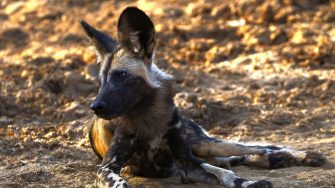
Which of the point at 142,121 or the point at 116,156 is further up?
the point at 142,121

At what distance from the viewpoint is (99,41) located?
520 cm

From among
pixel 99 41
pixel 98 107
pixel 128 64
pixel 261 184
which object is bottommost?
pixel 261 184

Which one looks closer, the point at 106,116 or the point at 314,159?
the point at 106,116

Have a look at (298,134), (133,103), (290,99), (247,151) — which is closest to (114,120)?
(133,103)

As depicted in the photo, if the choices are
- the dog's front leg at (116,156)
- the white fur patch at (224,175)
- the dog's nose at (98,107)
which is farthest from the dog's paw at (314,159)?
the dog's nose at (98,107)

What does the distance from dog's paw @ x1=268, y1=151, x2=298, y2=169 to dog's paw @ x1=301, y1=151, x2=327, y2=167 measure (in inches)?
2.8

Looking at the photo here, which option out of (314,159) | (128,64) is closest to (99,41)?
(128,64)

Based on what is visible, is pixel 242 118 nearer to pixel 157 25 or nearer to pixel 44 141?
pixel 44 141

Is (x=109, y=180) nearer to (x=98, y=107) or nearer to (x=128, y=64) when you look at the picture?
(x=98, y=107)

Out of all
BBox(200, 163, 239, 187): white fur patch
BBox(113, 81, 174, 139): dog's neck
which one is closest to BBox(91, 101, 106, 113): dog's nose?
BBox(113, 81, 174, 139): dog's neck

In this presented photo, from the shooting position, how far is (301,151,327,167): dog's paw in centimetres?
514

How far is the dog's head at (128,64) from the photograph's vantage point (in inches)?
189

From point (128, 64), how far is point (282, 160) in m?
1.18

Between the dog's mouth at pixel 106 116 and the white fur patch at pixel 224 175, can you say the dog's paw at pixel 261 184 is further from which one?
the dog's mouth at pixel 106 116
